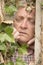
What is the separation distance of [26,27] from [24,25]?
0.02 metres

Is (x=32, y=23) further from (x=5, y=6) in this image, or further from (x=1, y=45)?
(x=1, y=45)

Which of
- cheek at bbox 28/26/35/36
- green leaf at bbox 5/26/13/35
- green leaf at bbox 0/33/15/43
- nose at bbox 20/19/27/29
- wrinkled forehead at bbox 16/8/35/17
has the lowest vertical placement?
cheek at bbox 28/26/35/36

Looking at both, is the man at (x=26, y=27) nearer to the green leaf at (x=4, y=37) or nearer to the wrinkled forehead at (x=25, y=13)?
the wrinkled forehead at (x=25, y=13)

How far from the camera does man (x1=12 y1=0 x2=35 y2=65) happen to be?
197cm

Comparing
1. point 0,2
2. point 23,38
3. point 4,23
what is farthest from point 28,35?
point 4,23

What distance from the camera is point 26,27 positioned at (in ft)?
6.52

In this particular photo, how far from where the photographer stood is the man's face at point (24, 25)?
1.97 meters

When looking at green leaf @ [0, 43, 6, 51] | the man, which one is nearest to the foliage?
green leaf @ [0, 43, 6, 51]

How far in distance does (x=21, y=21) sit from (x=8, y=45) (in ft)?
1.54

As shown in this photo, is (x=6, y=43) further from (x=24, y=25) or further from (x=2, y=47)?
(x=24, y=25)

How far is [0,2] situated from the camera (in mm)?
1745

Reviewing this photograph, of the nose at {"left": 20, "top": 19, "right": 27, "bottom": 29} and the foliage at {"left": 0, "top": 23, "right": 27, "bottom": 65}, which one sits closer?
the foliage at {"left": 0, "top": 23, "right": 27, "bottom": 65}

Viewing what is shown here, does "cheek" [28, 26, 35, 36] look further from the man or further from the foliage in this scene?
the foliage

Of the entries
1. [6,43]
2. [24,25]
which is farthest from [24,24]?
[6,43]
